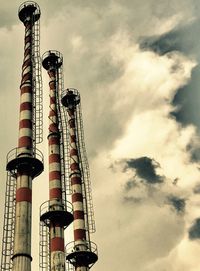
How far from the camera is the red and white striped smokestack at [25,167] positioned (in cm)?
2345

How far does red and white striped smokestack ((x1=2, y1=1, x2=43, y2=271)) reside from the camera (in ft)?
76.9

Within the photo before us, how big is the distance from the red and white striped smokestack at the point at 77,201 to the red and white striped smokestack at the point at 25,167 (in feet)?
29.3

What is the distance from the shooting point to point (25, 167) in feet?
86.0

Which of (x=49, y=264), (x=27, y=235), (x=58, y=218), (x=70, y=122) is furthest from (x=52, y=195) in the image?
(x=70, y=122)

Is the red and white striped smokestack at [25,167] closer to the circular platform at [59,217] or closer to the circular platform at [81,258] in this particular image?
the circular platform at [59,217]

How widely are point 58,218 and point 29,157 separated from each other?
541cm

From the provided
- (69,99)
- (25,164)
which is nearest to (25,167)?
(25,164)

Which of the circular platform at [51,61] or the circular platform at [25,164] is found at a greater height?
the circular platform at [51,61]

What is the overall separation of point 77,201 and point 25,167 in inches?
415

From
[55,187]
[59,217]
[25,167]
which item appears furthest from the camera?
[55,187]

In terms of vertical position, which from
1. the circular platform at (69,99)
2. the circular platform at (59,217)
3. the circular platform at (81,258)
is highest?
the circular platform at (69,99)

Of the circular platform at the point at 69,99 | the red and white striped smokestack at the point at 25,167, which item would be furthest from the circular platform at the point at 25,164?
the circular platform at the point at 69,99

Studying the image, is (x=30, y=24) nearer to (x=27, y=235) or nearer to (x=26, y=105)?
(x=26, y=105)

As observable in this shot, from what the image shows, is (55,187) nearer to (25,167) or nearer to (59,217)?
(59,217)
